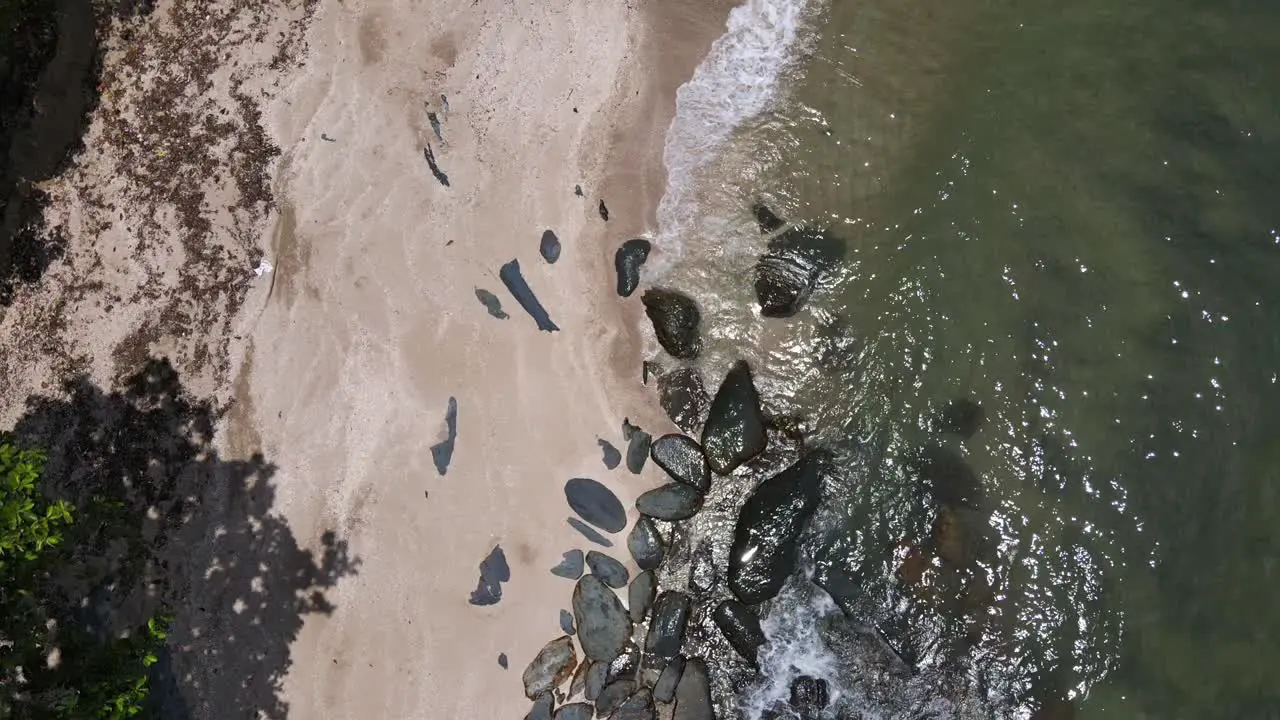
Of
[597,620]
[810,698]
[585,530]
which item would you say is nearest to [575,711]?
[597,620]

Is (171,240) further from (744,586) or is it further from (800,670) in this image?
(800,670)

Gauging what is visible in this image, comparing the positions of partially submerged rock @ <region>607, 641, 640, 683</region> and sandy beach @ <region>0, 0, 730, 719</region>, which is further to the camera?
partially submerged rock @ <region>607, 641, 640, 683</region>

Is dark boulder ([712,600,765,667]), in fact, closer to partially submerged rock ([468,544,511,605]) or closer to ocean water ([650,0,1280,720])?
ocean water ([650,0,1280,720])

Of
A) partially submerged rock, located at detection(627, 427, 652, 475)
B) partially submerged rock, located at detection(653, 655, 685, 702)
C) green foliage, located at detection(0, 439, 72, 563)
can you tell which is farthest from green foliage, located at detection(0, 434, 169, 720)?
partially submerged rock, located at detection(653, 655, 685, 702)

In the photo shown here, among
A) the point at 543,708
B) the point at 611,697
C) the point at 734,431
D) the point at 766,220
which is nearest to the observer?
the point at 543,708

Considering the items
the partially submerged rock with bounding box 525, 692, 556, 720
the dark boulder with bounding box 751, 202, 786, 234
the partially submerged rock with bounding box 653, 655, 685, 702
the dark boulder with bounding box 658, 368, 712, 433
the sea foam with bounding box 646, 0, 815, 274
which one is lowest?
the partially submerged rock with bounding box 653, 655, 685, 702

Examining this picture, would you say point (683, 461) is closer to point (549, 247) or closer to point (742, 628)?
point (742, 628)
